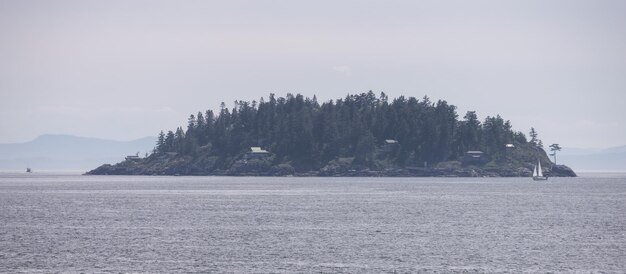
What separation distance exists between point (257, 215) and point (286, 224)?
18488 millimetres

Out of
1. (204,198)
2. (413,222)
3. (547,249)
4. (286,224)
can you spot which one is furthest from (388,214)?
(204,198)

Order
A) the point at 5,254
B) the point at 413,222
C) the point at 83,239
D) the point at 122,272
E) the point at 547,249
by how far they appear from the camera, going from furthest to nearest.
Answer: the point at 413,222 → the point at 83,239 → the point at 547,249 → the point at 5,254 → the point at 122,272

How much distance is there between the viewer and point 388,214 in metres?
139

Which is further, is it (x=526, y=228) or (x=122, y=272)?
(x=526, y=228)

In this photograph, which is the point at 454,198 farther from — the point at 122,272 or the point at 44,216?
the point at 122,272

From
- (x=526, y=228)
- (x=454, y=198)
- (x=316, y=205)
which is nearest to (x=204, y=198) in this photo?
(x=316, y=205)

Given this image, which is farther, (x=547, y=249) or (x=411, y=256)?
(x=547, y=249)

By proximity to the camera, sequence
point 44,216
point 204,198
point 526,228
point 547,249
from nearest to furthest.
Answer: point 547,249 < point 526,228 < point 44,216 < point 204,198

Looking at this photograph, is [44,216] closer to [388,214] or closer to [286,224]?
[286,224]

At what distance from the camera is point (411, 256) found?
274 feet

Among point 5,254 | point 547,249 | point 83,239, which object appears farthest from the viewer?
point 83,239

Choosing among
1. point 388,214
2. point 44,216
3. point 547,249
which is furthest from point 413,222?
point 44,216

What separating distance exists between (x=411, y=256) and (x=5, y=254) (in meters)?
37.3

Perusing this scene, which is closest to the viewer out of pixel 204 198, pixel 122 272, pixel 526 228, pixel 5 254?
pixel 122 272
